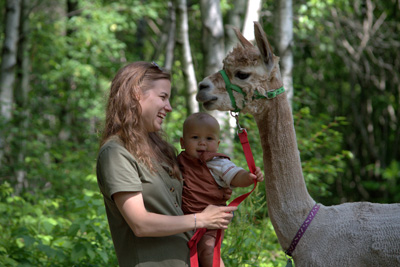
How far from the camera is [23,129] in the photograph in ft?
25.1

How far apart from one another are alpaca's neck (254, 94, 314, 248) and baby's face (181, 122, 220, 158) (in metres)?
0.27

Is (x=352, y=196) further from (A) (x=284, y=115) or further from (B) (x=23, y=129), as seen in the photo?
(A) (x=284, y=115)

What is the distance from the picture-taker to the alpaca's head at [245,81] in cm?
236

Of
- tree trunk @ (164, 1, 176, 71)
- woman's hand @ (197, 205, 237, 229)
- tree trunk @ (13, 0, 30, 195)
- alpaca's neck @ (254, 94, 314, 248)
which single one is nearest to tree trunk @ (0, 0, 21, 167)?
tree trunk @ (13, 0, 30, 195)

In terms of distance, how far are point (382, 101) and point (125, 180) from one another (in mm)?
10215

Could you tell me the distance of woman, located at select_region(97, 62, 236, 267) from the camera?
1.96 meters

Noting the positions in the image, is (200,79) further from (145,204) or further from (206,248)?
(145,204)

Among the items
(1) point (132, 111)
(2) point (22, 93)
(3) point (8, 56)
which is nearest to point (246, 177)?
(1) point (132, 111)

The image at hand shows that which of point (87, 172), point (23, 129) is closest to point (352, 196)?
point (87, 172)

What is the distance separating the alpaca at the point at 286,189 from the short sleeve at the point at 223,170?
0.79ft

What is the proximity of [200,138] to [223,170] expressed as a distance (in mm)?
249

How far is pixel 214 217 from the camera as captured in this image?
2.05 m

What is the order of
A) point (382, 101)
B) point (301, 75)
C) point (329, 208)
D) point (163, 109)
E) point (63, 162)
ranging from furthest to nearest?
point (301, 75), point (382, 101), point (63, 162), point (329, 208), point (163, 109)

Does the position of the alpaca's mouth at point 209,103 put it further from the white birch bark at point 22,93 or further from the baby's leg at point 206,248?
the white birch bark at point 22,93
